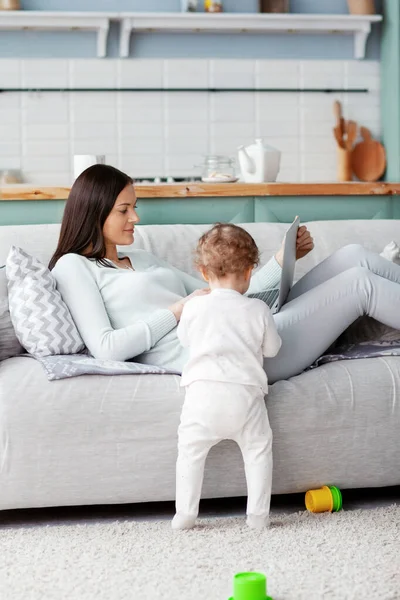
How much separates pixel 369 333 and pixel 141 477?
0.91 meters

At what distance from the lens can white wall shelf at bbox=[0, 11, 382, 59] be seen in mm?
4680

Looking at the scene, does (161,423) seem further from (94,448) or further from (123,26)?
(123,26)

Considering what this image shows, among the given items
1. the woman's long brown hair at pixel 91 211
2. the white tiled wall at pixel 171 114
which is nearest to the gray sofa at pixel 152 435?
the woman's long brown hair at pixel 91 211

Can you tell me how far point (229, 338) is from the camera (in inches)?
90.4

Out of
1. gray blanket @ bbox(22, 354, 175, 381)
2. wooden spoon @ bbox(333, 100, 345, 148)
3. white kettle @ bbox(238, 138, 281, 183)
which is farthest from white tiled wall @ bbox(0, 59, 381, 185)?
gray blanket @ bbox(22, 354, 175, 381)

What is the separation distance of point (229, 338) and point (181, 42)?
10.1 ft

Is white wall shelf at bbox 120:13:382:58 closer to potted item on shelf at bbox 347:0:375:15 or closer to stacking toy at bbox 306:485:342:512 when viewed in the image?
potted item on shelf at bbox 347:0:375:15

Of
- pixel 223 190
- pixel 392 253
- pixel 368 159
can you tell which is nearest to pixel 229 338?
pixel 392 253

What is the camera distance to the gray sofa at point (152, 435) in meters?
2.33

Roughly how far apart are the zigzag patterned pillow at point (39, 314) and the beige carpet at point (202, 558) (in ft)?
1.64

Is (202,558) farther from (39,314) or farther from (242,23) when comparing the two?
(242,23)

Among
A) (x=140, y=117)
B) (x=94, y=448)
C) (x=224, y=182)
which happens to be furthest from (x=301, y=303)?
(x=140, y=117)

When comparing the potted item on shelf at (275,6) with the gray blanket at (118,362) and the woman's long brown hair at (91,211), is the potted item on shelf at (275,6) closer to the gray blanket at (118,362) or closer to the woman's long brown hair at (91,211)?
the woman's long brown hair at (91,211)

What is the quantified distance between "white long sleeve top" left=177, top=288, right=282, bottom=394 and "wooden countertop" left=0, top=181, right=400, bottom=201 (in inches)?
45.7
